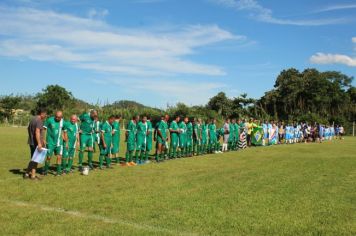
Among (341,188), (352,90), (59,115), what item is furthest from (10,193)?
(352,90)

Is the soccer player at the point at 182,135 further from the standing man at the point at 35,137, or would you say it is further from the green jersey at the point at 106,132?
the standing man at the point at 35,137

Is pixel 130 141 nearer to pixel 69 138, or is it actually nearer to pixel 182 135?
pixel 69 138

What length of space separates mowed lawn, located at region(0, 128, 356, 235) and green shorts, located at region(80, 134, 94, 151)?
3.48 ft

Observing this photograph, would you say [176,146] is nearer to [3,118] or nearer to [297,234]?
[297,234]

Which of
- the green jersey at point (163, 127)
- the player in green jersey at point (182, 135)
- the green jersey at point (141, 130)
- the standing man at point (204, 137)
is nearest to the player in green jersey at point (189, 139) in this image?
the player in green jersey at point (182, 135)

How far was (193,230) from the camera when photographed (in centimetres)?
703

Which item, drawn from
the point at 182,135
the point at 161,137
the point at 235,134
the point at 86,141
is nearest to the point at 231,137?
the point at 235,134

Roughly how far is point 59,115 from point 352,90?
219 feet

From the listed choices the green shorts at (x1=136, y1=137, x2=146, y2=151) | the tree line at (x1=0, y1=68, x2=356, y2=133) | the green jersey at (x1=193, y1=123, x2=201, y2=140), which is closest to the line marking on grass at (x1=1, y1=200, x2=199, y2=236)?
the green shorts at (x1=136, y1=137, x2=146, y2=151)

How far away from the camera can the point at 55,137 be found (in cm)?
1322

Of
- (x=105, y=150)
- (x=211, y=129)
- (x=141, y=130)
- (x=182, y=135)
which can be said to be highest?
(x=211, y=129)

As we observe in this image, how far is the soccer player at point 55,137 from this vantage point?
13094 millimetres

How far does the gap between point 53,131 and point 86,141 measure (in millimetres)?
1567

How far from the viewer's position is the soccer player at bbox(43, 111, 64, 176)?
1309cm
